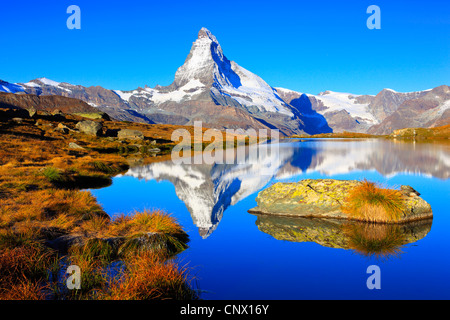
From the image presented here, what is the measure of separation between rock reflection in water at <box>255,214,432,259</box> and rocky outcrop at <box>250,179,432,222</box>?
485 mm

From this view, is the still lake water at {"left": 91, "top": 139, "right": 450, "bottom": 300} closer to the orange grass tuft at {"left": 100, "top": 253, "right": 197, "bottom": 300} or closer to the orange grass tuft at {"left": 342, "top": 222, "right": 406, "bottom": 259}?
the orange grass tuft at {"left": 342, "top": 222, "right": 406, "bottom": 259}

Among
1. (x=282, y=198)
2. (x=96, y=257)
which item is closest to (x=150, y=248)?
(x=96, y=257)

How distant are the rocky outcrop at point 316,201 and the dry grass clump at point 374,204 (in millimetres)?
307

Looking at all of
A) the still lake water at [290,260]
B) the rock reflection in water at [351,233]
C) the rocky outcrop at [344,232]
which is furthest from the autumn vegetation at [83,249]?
the rock reflection in water at [351,233]

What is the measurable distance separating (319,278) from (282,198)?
8.30 meters

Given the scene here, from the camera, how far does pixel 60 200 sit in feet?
54.3

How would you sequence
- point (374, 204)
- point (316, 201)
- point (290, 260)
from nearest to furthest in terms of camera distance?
1. point (290, 260)
2. point (374, 204)
3. point (316, 201)

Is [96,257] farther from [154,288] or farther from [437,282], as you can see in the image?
[437,282]

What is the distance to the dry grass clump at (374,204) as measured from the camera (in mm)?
13641

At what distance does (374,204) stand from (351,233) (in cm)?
282

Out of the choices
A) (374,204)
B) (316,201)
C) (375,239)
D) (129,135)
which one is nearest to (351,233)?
(375,239)

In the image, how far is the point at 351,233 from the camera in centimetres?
1223

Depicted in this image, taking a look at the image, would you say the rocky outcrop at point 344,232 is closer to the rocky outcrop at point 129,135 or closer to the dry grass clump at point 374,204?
→ the dry grass clump at point 374,204

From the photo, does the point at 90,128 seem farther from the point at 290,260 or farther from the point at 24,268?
the point at 290,260
